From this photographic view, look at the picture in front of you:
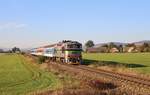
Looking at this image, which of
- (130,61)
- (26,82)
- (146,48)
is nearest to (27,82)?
(26,82)

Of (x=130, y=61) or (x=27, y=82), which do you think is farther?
(x=130, y=61)

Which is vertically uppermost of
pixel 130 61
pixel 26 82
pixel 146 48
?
pixel 146 48

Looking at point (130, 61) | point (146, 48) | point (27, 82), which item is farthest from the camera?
point (146, 48)

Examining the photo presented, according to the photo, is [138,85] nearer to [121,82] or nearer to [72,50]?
[121,82]

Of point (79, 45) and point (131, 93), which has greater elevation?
point (79, 45)

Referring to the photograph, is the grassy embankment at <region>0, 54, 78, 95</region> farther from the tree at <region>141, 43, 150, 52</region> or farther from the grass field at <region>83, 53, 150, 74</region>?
the tree at <region>141, 43, 150, 52</region>

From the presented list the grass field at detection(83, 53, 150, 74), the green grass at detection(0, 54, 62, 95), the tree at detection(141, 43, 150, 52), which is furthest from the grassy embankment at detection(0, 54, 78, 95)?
the tree at detection(141, 43, 150, 52)

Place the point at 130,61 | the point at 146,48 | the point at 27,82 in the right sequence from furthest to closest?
the point at 146,48
the point at 130,61
the point at 27,82

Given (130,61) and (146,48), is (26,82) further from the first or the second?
(146,48)

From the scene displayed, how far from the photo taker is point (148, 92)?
17.8 meters

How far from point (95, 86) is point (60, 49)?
30.8 metres

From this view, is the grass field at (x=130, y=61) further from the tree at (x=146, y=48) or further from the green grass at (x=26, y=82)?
the tree at (x=146, y=48)

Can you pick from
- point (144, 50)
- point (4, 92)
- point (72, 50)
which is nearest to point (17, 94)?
point (4, 92)

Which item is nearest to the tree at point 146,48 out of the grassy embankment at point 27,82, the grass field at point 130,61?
the grass field at point 130,61
